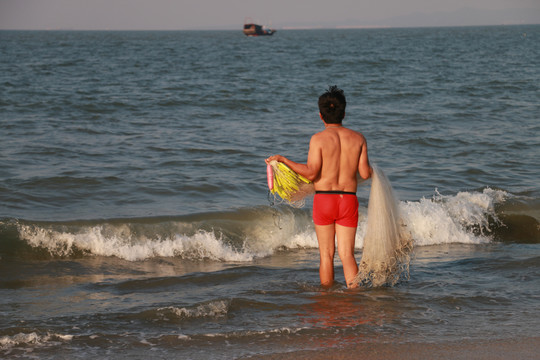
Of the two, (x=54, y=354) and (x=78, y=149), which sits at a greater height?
(x=78, y=149)

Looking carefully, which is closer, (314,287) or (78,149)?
(314,287)

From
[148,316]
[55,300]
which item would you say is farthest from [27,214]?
[148,316]

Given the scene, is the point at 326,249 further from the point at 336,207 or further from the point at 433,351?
the point at 433,351

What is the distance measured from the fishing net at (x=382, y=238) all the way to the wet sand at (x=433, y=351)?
115 cm

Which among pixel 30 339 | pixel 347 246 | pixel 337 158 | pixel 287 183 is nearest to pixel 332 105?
pixel 337 158

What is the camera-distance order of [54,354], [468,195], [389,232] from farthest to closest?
[468,195]
[389,232]
[54,354]

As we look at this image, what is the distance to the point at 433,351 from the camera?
408 cm

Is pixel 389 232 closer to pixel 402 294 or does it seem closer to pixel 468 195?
pixel 402 294

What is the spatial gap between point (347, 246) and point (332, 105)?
1.17m

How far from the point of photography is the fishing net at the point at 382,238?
17.2 feet

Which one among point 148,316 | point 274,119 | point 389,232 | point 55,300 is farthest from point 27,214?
point 274,119

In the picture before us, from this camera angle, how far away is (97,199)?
923 centimetres

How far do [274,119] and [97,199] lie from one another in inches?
304

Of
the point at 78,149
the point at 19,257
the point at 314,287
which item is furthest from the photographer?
the point at 78,149
